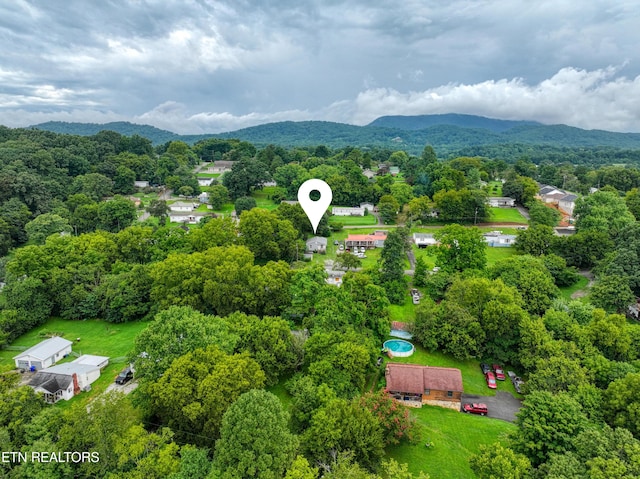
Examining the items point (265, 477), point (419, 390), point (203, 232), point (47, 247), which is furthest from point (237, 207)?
point (265, 477)

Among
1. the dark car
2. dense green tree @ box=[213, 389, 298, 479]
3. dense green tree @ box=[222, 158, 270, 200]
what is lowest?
the dark car

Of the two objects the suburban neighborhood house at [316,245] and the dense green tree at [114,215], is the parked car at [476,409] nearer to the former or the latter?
the suburban neighborhood house at [316,245]

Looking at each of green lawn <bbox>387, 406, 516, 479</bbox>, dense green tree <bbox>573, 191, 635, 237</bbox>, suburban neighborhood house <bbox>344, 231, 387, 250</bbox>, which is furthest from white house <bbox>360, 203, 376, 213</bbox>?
green lawn <bbox>387, 406, 516, 479</bbox>

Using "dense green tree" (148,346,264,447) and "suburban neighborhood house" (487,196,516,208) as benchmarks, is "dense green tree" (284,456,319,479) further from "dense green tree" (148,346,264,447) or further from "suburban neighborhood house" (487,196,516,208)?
"suburban neighborhood house" (487,196,516,208)

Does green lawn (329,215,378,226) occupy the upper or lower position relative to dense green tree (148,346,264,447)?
lower

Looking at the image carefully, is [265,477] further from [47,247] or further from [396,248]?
[47,247]
